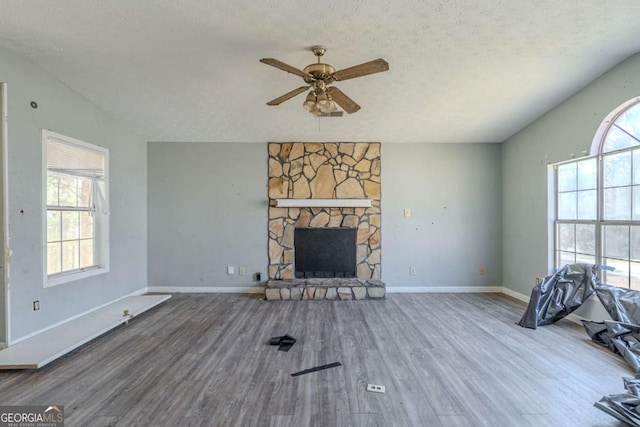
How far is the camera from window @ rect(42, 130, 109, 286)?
3.30m

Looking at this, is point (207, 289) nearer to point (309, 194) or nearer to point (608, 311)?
point (309, 194)

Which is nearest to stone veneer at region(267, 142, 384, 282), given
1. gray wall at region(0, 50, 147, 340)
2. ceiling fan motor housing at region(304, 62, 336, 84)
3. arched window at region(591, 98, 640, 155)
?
gray wall at region(0, 50, 147, 340)

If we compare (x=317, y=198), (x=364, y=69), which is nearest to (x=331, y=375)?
(x=364, y=69)

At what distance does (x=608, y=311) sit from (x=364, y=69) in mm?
3605

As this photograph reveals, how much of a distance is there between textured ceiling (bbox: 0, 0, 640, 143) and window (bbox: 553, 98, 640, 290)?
0.74 metres

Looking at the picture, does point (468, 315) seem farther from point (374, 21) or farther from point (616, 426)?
point (374, 21)

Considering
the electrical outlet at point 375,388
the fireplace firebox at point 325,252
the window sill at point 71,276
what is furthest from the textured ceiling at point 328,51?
the electrical outlet at point 375,388

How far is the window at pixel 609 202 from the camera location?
120 inches

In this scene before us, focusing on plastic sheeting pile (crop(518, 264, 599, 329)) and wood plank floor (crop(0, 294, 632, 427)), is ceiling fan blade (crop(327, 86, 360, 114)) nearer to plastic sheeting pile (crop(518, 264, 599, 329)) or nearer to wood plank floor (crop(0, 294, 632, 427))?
wood plank floor (crop(0, 294, 632, 427))

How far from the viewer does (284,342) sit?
9.77ft

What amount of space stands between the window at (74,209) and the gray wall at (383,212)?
0.97 m

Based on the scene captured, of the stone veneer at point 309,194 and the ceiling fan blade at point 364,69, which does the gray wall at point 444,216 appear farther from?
the ceiling fan blade at point 364,69

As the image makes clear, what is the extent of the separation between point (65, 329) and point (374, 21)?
4.54 meters

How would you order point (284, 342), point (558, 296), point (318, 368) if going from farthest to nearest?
point (558, 296) → point (284, 342) → point (318, 368)
